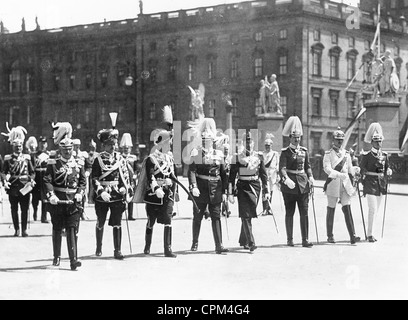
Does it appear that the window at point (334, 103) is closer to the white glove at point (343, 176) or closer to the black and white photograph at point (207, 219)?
the black and white photograph at point (207, 219)

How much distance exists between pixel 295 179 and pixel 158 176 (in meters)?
2.48

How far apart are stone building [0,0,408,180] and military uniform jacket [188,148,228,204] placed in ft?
130

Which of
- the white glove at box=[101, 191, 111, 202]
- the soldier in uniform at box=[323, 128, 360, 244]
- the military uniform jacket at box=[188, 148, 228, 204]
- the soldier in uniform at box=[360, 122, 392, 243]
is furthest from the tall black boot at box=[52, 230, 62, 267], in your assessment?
the soldier in uniform at box=[360, 122, 392, 243]

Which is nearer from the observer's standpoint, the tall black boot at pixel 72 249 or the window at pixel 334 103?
the tall black boot at pixel 72 249

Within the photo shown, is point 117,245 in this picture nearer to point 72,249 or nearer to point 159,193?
point 159,193

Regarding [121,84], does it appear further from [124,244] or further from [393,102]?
[124,244]

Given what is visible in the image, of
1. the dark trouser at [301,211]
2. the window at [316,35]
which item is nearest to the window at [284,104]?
the window at [316,35]

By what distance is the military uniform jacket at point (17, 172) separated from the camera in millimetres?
14398

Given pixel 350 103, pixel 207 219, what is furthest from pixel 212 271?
pixel 350 103

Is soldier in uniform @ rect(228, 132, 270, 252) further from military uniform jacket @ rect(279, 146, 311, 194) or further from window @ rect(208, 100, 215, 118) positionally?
window @ rect(208, 100, 215, 118)

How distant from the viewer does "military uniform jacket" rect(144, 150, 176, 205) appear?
1136 centimetres

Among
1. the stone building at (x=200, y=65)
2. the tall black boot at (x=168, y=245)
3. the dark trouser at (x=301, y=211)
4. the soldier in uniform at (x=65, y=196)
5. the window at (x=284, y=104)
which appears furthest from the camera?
the stone building at (x=200, y=65)

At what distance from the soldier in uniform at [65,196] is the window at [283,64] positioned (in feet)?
154

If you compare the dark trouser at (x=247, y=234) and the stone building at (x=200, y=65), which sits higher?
the stone building at (x=200, y=65)
